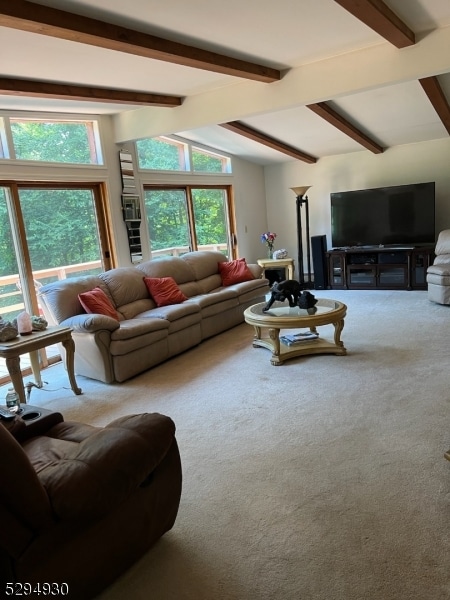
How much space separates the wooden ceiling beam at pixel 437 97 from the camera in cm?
441

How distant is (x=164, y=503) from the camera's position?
1834 mm

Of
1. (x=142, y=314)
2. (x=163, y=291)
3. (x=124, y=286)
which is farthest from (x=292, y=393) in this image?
(x=124, y=286)

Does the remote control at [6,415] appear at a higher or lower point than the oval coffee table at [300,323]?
higher

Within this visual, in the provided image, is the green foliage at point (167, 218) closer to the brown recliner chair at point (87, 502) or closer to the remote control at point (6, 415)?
the remote control at point (6, 415)

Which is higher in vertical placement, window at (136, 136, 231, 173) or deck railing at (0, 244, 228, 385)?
window at (136, 136, 231, 173)

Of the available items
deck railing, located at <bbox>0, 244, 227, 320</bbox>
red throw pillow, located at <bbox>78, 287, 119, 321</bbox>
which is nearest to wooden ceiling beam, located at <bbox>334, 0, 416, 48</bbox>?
red throw pillow, located at <bbox>78, 287, 119, 321</bbox>

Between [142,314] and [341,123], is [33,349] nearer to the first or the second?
[142,314]

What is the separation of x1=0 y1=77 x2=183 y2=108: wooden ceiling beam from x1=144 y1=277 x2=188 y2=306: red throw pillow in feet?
6.19

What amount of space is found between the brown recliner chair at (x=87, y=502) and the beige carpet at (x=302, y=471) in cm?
11

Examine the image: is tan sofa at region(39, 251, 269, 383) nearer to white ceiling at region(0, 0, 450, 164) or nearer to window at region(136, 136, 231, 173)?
window at region(136, 136, 231, 173)

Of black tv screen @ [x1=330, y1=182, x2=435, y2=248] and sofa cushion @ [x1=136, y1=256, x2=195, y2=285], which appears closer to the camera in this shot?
sofa cushion @ [x1=136, y1=256, x2=195, y2=285]

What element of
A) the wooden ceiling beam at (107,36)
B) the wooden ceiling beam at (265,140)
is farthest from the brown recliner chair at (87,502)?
the wooden ceiling beam at (265,140)

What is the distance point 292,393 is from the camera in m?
3.34

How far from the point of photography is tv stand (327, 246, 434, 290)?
6.71 meters
